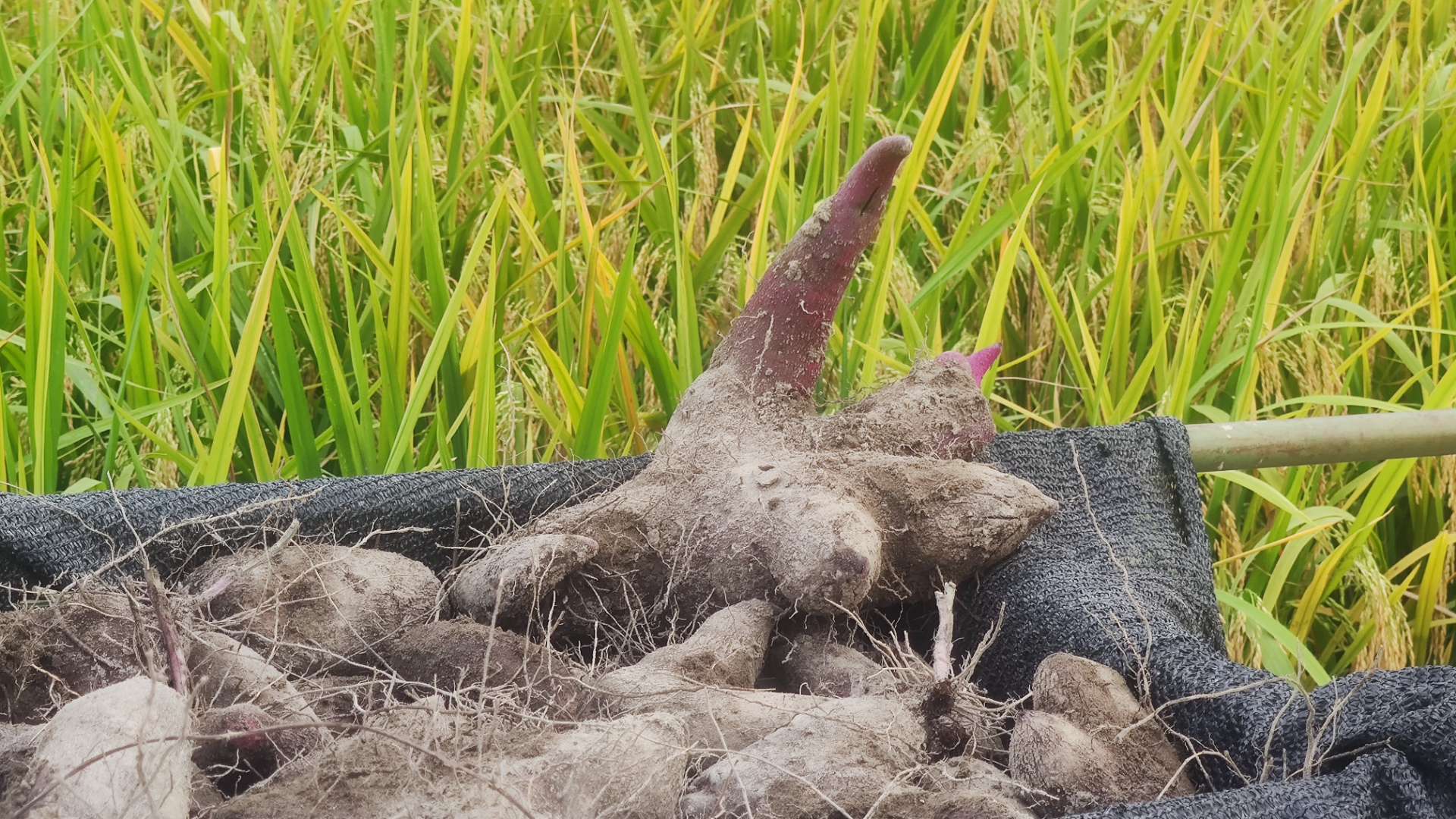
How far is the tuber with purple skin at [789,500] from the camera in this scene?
82 cm

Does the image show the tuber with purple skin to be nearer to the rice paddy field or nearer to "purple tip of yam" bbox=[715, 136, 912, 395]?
"purple tip of yam" bbox=[715, 136, 912, 395]

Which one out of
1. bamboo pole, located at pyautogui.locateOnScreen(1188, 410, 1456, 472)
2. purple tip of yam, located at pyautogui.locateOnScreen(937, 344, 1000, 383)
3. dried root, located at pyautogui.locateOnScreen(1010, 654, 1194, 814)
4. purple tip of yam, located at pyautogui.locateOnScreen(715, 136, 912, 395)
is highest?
purple tip of yam, located at pyautogui.locateOnScreen(715, 136, 912, 395)

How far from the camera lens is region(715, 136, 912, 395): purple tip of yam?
0.94 metres

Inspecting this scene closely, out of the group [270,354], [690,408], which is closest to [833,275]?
[690,408]

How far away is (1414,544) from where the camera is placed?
1.57 meters

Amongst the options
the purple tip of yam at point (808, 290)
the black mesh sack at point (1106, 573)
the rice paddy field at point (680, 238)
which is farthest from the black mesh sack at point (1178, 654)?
the rice paddy field at point (680, 238)

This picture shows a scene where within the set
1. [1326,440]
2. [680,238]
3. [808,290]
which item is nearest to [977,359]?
[808,290]

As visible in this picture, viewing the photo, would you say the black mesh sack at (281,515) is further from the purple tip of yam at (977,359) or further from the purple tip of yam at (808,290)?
the purple tip of yam at (977,359)

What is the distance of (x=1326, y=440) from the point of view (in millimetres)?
1026

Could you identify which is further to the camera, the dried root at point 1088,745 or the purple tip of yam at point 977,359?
the purple tip of yam at point 977,359

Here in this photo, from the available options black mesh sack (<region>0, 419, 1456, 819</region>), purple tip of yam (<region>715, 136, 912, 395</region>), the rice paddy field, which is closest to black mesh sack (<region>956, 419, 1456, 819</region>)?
black mesh sack (<region>0, 419, 1456, 819</region>)

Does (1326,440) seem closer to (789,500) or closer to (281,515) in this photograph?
(789,500)

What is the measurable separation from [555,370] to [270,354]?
399 mm

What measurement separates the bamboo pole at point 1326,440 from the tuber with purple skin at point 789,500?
21 centimetres
